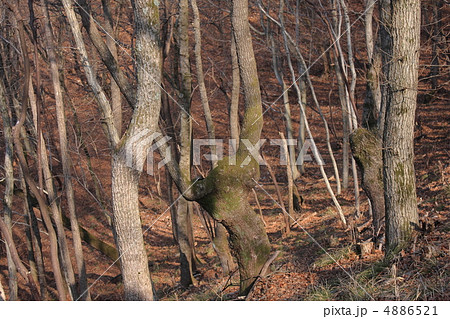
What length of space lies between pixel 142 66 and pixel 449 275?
14.1 feet

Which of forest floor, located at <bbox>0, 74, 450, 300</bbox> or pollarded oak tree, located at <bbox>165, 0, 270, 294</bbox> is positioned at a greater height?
pollarded oak tree, located at <bbox>165, 0, 270, 294</bbox>

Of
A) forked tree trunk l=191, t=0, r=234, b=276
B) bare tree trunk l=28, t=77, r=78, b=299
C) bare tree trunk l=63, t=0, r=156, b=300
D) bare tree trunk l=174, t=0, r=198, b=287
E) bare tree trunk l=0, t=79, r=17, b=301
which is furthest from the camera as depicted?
forked tree trunk l=191, t=0, r=234, b=276

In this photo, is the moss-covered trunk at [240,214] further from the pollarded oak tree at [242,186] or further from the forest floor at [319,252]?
the forest floor at [319,252]

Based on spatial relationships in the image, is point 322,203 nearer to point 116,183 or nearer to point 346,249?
point 346,249

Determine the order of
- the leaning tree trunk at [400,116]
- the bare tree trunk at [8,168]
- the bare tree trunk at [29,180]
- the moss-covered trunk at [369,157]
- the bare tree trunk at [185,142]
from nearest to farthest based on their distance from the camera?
the leaning tree trunk at [400,116], the moss-covered trunk at [369,157], the bare tree trunk at [29,180], the bare tree trunk at [185,142], the bare tree trunk at [8,168]

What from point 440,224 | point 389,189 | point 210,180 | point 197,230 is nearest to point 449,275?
point 389,189

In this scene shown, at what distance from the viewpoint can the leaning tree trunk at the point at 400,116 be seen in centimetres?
570

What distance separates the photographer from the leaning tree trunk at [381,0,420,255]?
5699mm

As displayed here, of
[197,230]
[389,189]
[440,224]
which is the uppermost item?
[389,189]

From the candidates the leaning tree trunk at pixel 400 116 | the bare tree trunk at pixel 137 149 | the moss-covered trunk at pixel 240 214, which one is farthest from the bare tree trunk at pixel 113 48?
the leaning tree trunk at pixel 400 116

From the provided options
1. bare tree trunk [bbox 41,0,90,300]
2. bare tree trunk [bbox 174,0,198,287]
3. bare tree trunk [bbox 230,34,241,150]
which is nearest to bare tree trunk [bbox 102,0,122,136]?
bare tree trunk [bbox 41,0,90,300]

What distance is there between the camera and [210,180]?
628 centimetres

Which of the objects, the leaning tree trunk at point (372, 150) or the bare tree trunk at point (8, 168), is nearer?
the leaning tree trunk at point (372, 150)

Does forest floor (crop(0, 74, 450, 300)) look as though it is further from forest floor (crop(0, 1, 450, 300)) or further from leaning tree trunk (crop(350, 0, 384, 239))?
leaning tree trunk (crop(350, 0, 384, 239))
